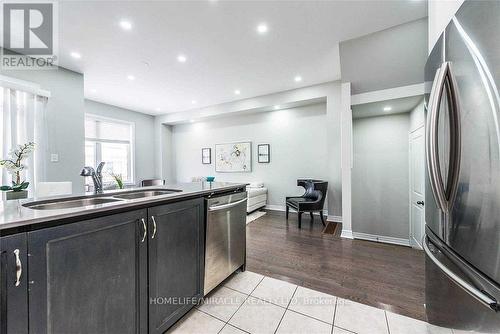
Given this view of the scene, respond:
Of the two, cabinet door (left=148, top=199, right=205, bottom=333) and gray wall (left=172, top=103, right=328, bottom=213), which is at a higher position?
gray wall (left=172, top=103, right=328, bottom=213)

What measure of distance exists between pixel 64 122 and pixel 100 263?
159 inches

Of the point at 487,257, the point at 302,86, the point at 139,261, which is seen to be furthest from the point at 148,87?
the point at 487,257

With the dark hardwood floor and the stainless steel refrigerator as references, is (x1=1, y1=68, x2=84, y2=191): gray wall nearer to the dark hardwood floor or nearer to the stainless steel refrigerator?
the dark hardwood floor

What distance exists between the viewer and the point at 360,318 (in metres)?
1.51

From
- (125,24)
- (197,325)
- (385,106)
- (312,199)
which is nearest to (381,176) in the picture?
(385,106)

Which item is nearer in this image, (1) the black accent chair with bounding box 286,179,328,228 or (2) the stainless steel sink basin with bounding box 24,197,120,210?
(2) the stainless steel sink basin with bounding box 24,197,120,210

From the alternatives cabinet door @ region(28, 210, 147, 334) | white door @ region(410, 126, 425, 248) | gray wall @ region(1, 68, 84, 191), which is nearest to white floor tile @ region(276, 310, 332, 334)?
cabinet door @ region(28, 210, 147, 334)

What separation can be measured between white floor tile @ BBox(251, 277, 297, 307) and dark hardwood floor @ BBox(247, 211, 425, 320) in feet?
0.36

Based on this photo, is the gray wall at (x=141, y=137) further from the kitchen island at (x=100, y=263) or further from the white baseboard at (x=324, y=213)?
the kitchen island at (x=100, y=263)

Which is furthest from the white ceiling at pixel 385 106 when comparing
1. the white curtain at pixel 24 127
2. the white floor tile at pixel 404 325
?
the white curtain at pixel 24 127

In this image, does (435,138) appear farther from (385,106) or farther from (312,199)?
(312,199)

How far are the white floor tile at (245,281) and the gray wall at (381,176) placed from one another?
2.27 m

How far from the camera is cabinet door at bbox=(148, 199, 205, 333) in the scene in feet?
4.03

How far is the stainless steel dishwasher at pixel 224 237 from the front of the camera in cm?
165
